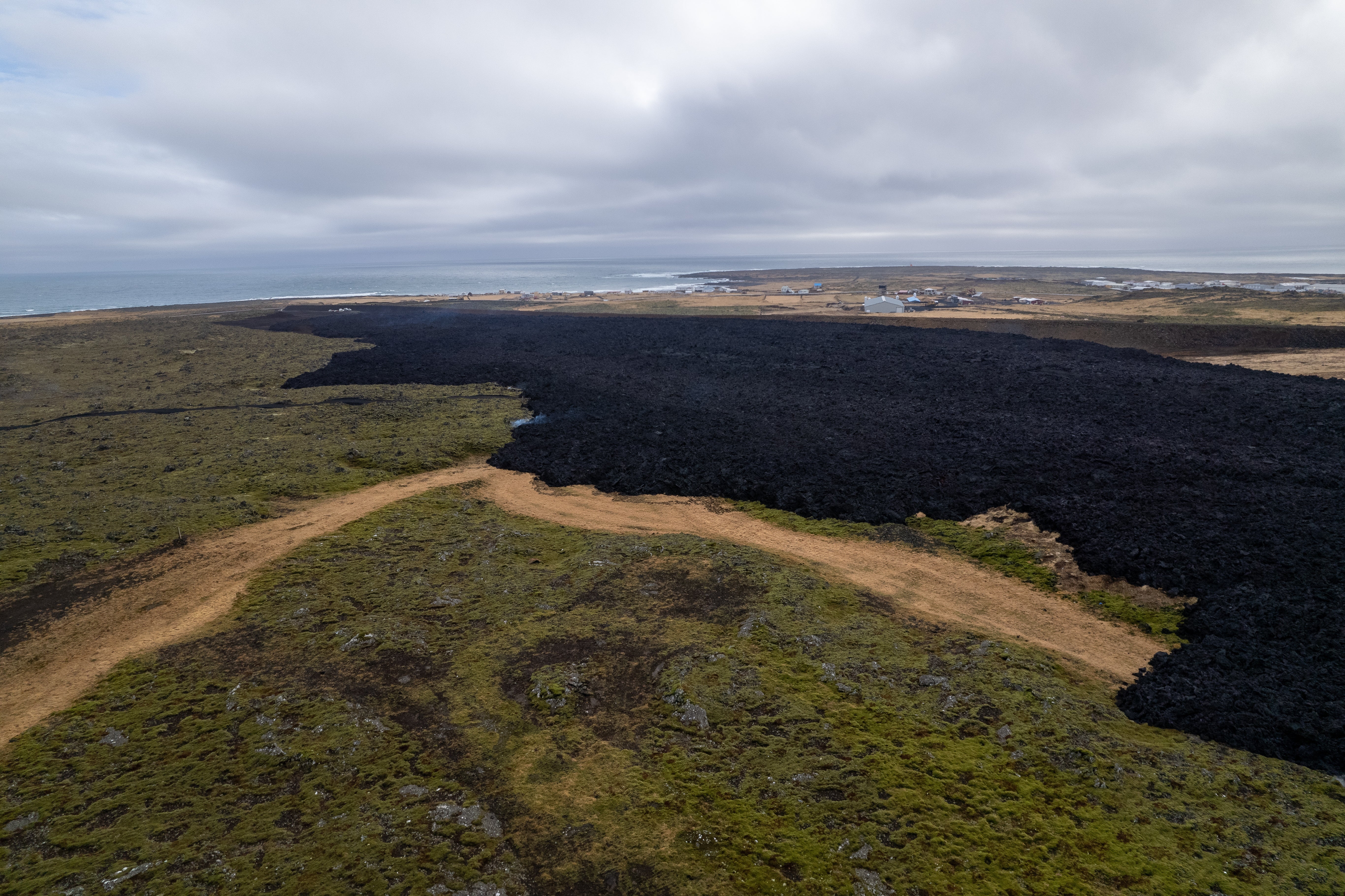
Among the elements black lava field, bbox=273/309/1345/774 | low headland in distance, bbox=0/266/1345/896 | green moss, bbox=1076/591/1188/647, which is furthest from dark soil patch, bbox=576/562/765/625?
green moss, bbox=1076/591/1188/647

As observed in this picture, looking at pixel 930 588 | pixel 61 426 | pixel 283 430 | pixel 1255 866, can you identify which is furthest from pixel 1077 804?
pixel 61 426

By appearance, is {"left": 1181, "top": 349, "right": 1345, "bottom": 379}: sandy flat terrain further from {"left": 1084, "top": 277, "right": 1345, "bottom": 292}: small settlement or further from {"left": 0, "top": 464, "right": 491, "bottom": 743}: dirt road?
{"left": 0, "top": 464, "right": 491, "bottom": 743}: dirt road

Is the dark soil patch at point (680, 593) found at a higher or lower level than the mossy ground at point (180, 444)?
lower

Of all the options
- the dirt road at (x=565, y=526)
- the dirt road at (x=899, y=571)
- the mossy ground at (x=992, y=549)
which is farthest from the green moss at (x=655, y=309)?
the mossy ground at (x=992, y=549)

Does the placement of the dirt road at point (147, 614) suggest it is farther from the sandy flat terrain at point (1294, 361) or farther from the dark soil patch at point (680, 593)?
the sandy flat terrain at point (1294, 361)

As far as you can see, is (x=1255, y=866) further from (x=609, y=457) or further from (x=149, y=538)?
(x=149, y=538)

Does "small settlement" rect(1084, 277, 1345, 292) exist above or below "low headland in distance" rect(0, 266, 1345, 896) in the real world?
above

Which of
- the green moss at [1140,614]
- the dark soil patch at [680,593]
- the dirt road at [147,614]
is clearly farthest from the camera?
the dark soil patch at [680,593]
